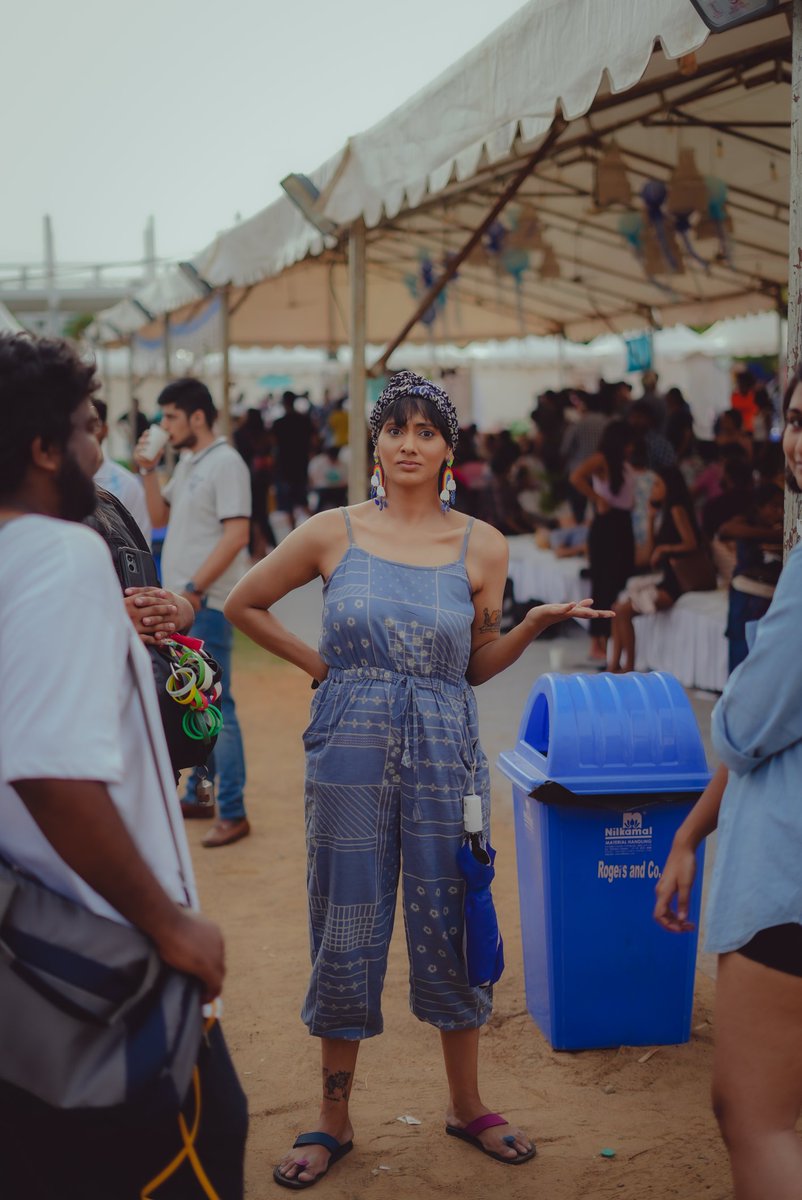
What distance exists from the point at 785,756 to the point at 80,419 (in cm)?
122

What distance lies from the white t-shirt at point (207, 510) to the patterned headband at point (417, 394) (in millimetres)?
2514

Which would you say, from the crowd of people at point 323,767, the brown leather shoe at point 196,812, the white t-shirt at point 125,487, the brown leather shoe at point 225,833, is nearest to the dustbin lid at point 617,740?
the crowd of people at point 323,767

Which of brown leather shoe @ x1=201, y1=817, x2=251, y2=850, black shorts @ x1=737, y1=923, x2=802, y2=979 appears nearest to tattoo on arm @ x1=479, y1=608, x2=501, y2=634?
black shorts @ x1=737, y1=923, x2=802, y2=979

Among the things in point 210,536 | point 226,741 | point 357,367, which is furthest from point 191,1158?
point 357,367

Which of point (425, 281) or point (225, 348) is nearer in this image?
point (425, 281)

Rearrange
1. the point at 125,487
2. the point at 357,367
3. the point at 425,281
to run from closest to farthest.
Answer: the point at 125,487
the point at 357,367
the point at 425,281

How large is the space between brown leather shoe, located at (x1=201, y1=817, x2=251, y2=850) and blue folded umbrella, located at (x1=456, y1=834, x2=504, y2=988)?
2.93 meters

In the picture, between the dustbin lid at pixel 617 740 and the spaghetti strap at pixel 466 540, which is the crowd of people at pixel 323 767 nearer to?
the spaghetti strap at pixel 466 540

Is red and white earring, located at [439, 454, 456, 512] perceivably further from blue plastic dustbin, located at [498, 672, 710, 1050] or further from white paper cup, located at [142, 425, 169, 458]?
white paper cup, located at [142, 425, 169, 458]

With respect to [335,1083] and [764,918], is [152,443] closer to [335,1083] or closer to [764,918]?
[335,1083]

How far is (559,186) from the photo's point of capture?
1024 centimetres

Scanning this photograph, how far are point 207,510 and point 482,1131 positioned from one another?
333 centimetres

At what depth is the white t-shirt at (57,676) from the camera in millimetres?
1555

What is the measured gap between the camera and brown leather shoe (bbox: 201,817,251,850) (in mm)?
5840
